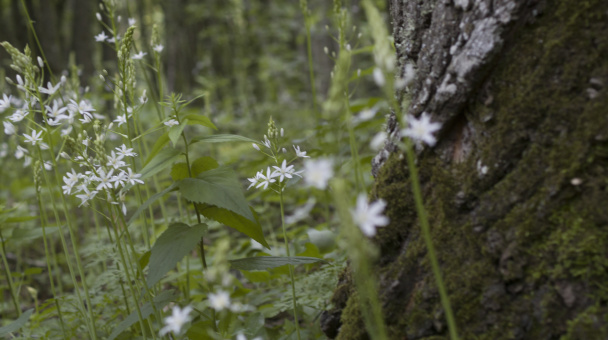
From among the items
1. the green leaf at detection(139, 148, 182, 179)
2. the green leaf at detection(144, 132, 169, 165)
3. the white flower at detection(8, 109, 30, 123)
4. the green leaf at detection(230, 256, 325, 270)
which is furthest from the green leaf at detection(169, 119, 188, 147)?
the white flower at detection(8, 109, 30, 123)

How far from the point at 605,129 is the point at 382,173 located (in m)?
0.80

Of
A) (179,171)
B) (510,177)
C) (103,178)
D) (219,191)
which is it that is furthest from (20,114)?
(510,177)

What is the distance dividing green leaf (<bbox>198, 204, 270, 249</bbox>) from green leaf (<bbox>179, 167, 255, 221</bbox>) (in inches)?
7.4

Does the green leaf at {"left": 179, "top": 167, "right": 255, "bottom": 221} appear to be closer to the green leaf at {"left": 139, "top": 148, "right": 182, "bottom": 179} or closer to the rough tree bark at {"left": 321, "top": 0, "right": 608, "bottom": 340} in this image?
the green leaf at {"left": 139, "top": 148, "right": 182, "bottom": 179}

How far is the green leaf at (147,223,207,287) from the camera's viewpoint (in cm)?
151

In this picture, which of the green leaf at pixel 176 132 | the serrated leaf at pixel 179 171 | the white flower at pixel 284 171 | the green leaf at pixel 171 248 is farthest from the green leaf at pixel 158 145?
the white flower at pixel 284 171

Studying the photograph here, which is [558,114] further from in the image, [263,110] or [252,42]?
[252,42]

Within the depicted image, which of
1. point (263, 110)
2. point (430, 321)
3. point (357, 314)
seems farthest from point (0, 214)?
point (263, 110)

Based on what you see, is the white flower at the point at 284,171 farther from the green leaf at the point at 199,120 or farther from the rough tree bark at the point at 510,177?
the rough tree bark at the point at 510,177

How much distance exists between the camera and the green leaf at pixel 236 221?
1.85 meters

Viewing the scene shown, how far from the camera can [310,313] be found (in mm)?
2465

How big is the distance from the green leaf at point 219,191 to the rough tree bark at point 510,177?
60cm

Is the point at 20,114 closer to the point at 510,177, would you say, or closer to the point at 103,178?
the point at 103,178

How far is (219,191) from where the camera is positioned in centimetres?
163
